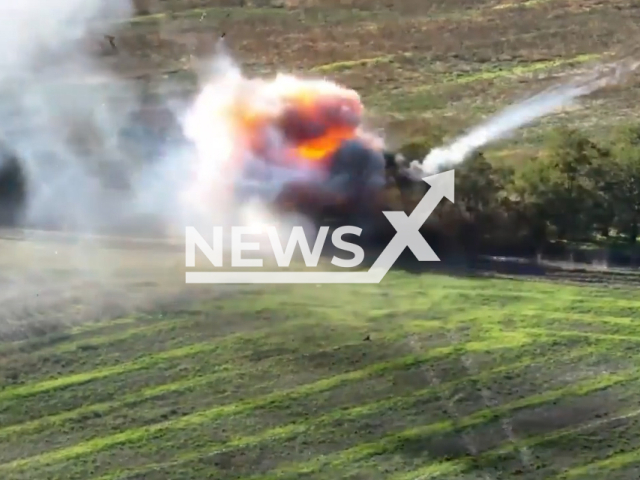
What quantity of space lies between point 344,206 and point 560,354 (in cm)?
1079

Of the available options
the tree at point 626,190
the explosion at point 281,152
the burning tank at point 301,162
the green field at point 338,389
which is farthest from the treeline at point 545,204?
the explosion at point 281,152

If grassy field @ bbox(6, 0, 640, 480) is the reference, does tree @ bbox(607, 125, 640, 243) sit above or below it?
above

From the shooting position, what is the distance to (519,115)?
50312mm

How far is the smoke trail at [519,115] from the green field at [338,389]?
6034 mm

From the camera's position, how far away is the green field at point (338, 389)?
32.0m

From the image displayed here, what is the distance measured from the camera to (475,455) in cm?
3231

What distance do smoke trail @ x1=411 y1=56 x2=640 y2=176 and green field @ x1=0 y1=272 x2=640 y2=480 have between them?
19.8 ft

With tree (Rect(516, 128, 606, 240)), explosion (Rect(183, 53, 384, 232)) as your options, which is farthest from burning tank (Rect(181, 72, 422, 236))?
tree (Rect(516, 128, 606, 240))

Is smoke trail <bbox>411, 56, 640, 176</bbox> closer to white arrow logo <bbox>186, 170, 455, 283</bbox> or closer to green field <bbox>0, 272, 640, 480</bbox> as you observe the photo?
white arrow logo <bbox>186, 170, 455, 283</bbox>

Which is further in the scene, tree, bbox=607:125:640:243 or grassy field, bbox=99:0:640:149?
grassy field, bbox=99:0:640:149

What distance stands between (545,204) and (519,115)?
10286mm

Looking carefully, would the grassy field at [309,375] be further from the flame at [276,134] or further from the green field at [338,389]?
the flame at [276,134]

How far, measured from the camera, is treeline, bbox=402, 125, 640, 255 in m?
41.0

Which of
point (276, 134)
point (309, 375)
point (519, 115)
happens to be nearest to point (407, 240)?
point (276, 134)
